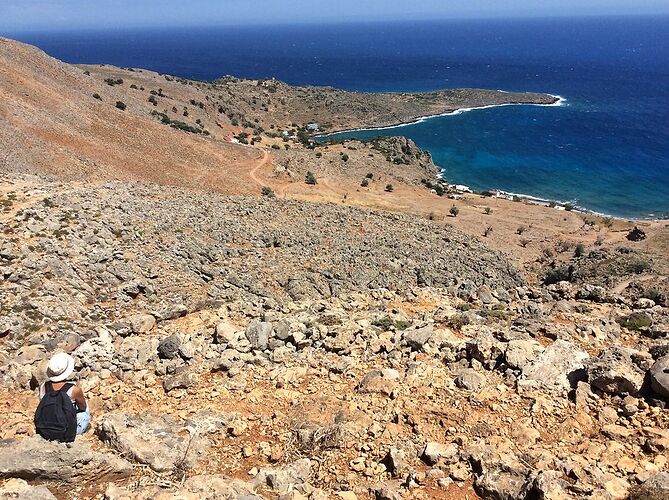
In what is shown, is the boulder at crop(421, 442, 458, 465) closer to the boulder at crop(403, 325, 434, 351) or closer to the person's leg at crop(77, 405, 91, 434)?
the boulder at crop(403, 325, 434, 351)

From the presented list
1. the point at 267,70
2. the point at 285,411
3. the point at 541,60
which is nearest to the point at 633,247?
the point at 285,411

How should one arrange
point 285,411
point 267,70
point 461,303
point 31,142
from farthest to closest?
point 267,70 < point 31,142 < point 461,303 < point 285,411

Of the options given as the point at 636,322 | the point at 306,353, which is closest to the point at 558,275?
the point at 636,322

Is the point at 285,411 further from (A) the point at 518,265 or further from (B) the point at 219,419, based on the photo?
(A) the point at 518,265

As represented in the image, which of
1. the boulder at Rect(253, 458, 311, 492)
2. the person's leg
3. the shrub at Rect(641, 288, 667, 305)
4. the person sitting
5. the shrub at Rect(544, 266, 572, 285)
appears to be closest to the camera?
the person sitting

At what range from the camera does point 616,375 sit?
9.77m

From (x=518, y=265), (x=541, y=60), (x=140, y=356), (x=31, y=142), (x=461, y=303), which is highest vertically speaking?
(x=541, y=60)

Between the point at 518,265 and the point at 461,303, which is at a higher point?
the point at 461,303

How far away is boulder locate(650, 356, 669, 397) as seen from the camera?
9.17 meters

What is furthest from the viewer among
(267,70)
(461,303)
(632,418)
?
(267,70)

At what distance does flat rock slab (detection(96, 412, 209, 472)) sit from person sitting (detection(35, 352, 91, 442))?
0.90 metres

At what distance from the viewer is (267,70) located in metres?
184

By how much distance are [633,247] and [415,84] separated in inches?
4797

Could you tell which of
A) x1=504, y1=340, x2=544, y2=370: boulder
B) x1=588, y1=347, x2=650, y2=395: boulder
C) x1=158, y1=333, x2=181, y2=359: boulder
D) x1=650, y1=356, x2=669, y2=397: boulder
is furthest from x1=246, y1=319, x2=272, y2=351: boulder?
x1=650, y1=356, x2=669, y2=397: boulder
